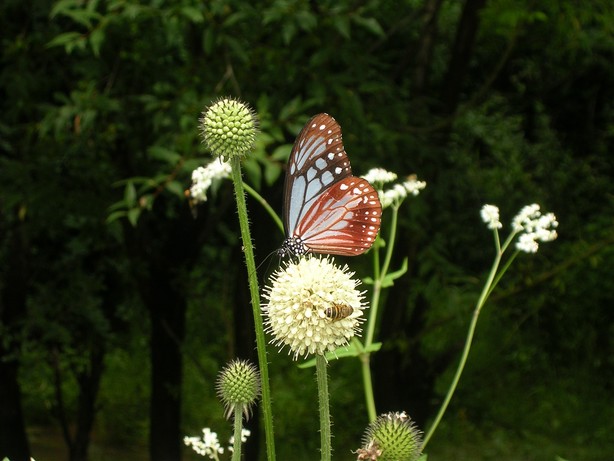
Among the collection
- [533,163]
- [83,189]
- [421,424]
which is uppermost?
[533,163]

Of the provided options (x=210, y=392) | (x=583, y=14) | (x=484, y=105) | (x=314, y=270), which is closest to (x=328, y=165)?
(x=314, y=270)

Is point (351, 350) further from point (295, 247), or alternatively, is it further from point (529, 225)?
point (529, 225)

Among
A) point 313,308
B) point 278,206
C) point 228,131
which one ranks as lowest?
point 313,308

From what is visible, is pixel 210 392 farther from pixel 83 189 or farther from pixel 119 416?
pixel 83 189

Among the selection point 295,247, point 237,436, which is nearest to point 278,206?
point 295,247

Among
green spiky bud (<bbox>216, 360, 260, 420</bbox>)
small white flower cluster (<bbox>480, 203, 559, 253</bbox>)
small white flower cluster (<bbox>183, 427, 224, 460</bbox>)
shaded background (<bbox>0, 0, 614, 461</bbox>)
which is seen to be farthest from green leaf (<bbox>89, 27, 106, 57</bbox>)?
green spiky bud (<bbox>216, 360, 260, 420</bbox>)

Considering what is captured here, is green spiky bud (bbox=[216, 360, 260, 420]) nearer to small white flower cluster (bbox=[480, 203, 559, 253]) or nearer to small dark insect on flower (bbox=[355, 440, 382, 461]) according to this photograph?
small dark insect on flower (bbox=[355, 440, 382, 461])
